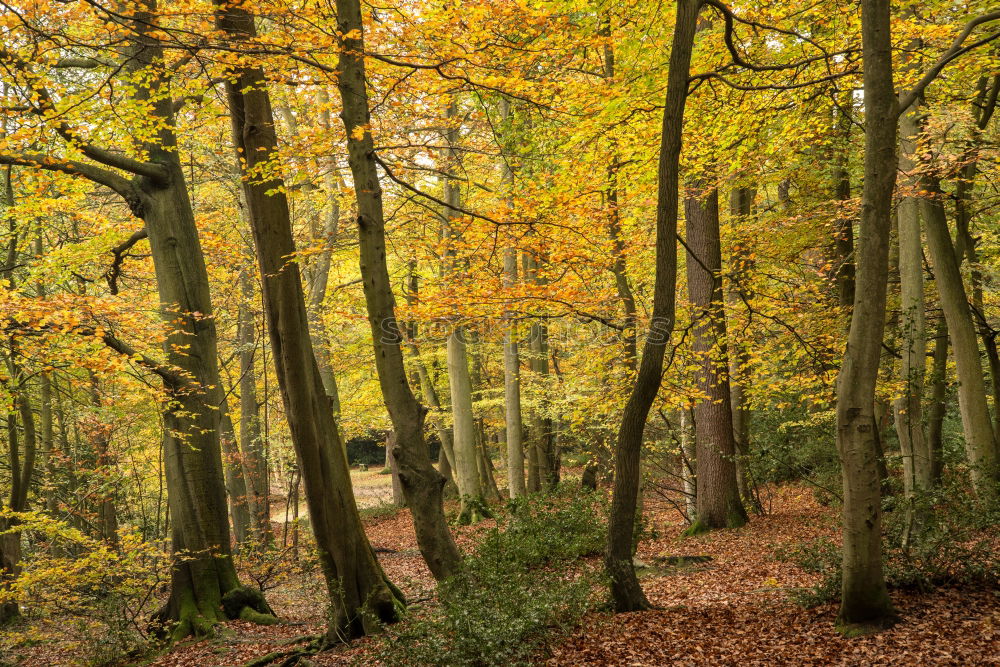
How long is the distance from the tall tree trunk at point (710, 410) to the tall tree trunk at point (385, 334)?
5.62m

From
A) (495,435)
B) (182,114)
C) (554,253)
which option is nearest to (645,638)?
(554,253)

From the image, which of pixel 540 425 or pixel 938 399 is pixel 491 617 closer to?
pixel 938 399

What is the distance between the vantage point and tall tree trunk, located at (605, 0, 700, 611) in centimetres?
560

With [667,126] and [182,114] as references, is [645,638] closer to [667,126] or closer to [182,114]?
[667,126]

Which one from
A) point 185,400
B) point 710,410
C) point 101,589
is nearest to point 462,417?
point 710,410

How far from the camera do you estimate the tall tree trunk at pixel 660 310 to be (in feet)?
18.4

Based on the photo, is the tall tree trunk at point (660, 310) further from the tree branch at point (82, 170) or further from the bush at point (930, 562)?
the tree branch at point (82, 170)

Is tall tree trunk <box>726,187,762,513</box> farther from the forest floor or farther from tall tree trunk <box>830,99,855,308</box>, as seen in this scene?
the forest floor

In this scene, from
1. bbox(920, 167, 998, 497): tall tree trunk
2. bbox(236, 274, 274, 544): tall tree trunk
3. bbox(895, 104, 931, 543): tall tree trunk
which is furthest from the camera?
bbox(236, 274, 274, 544): tall tree trunk

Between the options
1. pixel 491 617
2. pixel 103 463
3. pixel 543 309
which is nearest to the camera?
pixel 491 617

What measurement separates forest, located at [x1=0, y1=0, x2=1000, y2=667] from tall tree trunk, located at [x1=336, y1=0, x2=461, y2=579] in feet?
0.10

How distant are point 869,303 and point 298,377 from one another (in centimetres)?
481

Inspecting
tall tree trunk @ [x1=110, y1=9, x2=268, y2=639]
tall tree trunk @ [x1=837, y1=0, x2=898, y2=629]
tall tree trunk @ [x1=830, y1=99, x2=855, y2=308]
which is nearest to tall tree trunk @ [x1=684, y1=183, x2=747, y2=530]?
tall tree trunk @ [x1=830, y1=99, x2=855, y2=308]

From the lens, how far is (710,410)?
10867 mm
